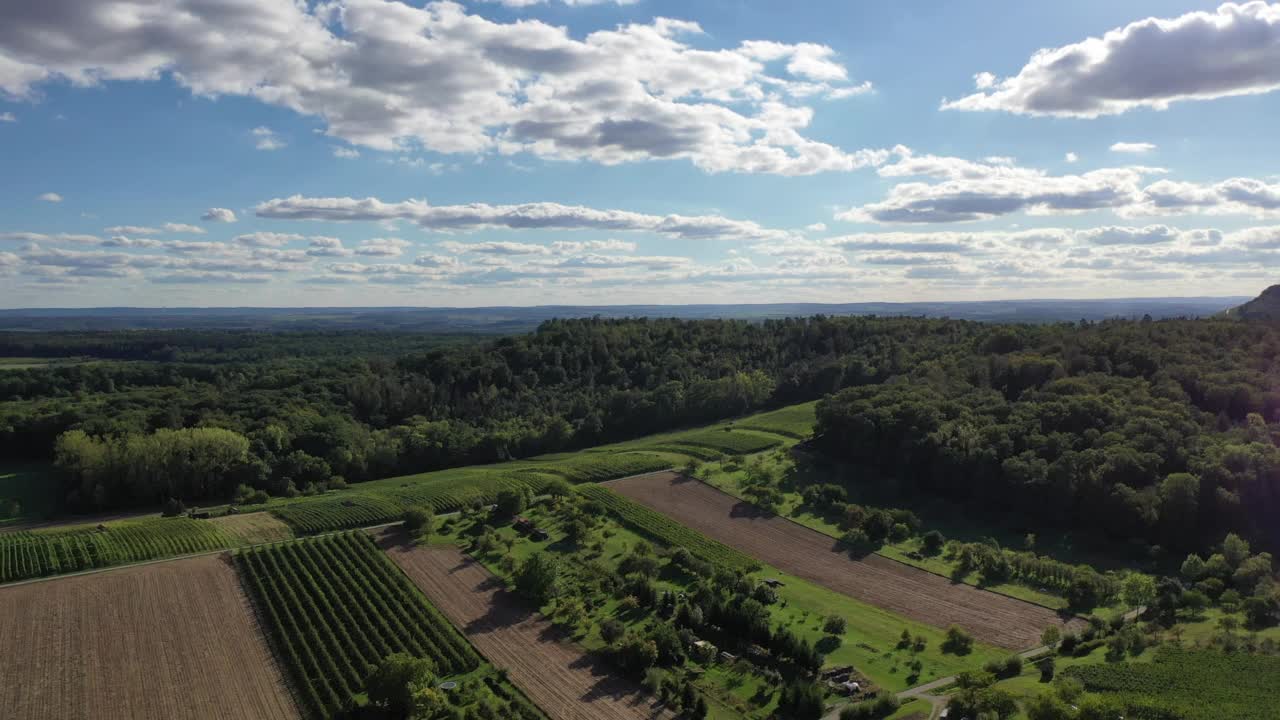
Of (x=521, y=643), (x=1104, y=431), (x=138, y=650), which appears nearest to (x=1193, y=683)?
(x=521, y=643)

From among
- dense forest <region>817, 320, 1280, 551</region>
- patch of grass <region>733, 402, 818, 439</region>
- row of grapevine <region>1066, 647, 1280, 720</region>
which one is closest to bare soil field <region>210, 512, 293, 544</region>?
dense forest <region>817, 320, 1280, 551</region>

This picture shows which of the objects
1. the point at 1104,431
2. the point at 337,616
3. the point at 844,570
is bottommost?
the point at 844,570

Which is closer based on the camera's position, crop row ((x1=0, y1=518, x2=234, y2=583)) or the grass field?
crop row ((x1=0, y1=518, x2=234, y2=583))

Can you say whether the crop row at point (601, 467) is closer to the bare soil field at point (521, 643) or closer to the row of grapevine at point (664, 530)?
the row of grapevine at point (664, 530)

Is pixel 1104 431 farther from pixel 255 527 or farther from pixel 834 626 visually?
pixel 255 527

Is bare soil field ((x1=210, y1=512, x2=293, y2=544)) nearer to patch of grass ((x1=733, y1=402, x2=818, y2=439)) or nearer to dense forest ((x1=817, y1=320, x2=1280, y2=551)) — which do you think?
dense forest ((x1=817, y1=320, x2=1280, y2=551))

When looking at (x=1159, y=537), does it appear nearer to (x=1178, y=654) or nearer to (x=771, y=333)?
(x=1178, y=654)
